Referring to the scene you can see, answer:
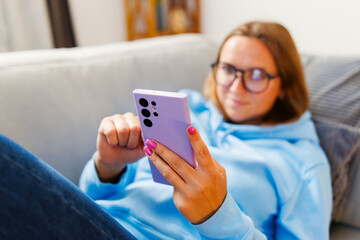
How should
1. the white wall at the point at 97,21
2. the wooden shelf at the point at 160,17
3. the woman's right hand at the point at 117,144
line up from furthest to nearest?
1. the wooden shelf at the point at 160,17
2. the white wall at the point at 97,21
3. the woman's right hand at the point at 117,144

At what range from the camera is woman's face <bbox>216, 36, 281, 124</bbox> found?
87cm

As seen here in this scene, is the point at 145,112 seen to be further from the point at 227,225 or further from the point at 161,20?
the point at 161,20

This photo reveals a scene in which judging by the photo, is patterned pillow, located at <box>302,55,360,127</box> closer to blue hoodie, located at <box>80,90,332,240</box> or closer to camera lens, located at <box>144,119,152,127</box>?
blue hoodie, located at <box>80,90,332,240</box>

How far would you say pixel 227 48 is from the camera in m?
0.93

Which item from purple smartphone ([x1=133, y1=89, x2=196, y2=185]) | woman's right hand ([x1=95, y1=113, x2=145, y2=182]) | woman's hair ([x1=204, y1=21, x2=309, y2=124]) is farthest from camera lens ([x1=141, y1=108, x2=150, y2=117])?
woman's hair ([x1=204, y1=21, x2=309, y2=124])

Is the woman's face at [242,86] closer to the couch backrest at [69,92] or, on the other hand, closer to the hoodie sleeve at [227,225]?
the couch backrest at [69,92]

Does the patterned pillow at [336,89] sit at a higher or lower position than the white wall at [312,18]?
lower

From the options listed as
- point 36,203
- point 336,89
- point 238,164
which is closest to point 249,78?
point 238,164

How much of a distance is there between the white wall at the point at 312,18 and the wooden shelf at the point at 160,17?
347mm

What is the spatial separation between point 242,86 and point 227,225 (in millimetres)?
464

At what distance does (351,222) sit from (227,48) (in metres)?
0.71

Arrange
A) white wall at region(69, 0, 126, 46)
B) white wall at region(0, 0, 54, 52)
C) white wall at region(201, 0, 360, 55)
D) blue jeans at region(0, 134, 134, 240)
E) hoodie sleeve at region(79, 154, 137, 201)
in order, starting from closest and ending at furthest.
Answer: blue jeans at region(0, 134, 134, 240)
hoodie sleeve at region(79, 154, 137, 201)
white wall at region(201, 0, 360, 55)
white wall at region(0, 0, 54, 52)
white wall at region(69, 0, 126, 46)

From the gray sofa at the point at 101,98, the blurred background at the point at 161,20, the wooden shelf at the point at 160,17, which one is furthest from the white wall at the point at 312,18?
the gray sofa at the point at 101,98

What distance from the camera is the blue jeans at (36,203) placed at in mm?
450
